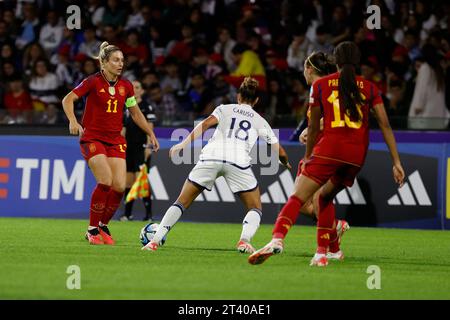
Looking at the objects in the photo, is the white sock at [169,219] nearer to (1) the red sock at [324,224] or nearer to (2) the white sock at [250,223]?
(2) the white sock at [250,223]

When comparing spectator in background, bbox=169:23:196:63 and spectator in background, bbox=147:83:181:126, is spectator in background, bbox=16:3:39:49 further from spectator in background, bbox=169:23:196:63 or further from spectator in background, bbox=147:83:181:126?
spectator in background, bbox=147:83:181:126

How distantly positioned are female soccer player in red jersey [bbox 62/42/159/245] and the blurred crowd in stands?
560 centimetres

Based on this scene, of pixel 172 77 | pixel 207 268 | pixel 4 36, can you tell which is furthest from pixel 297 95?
pixel 207 268

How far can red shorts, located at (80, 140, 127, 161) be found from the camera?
1245 centimetres

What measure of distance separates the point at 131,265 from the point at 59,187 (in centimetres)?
794

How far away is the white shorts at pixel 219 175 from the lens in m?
11.5

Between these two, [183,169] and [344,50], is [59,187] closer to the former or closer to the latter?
[183,169]

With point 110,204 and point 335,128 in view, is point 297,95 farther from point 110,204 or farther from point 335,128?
point 335,128

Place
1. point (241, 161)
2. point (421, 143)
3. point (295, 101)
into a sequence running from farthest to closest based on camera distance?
point (295, 101) → point (421, 143) → point (241, 161)

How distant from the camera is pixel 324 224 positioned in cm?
1048

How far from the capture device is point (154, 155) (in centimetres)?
1805
